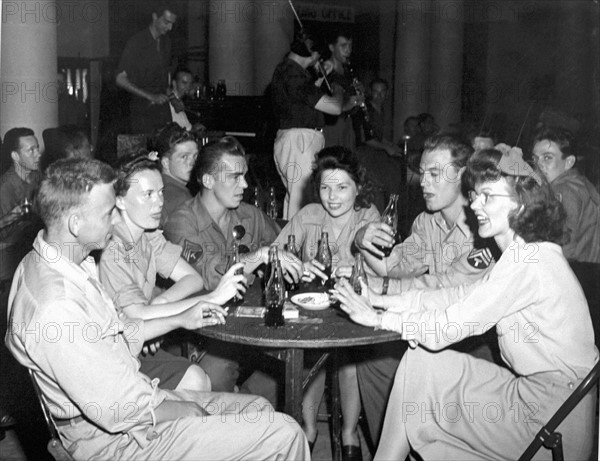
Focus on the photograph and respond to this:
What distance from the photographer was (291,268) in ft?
10.6

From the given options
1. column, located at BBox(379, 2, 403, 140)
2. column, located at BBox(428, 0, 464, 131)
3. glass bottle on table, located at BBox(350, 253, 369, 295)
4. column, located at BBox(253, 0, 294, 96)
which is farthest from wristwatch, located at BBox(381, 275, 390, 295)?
column, located at BBox(379, 2, 403, 140)

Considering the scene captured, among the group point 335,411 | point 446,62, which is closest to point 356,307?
point 335,411

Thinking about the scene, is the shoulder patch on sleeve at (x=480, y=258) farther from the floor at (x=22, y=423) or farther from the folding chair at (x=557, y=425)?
the floor at (x=22, y=423)

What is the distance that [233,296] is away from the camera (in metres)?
2.91

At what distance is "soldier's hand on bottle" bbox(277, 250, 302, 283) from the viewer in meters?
3.22

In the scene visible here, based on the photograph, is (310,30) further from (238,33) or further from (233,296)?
(233,296)

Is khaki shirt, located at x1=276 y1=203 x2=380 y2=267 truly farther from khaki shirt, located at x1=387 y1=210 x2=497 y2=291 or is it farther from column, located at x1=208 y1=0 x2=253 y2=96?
column, located at x1=208 y1=0 x2=253 y2=96

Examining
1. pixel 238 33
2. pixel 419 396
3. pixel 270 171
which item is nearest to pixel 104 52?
pixel 238 33

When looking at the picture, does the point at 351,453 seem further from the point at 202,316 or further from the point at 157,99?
the point at 157,99

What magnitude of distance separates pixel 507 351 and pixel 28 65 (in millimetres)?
4689

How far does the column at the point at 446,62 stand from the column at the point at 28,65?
24.3ft

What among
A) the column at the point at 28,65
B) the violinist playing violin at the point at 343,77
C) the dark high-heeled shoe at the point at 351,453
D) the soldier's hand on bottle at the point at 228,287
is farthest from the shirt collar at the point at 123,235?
the violinist playing violin at the point at 343,77

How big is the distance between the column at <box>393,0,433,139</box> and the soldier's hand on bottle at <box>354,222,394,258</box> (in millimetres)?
8468

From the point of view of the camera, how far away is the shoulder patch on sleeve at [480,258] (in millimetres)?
3246
